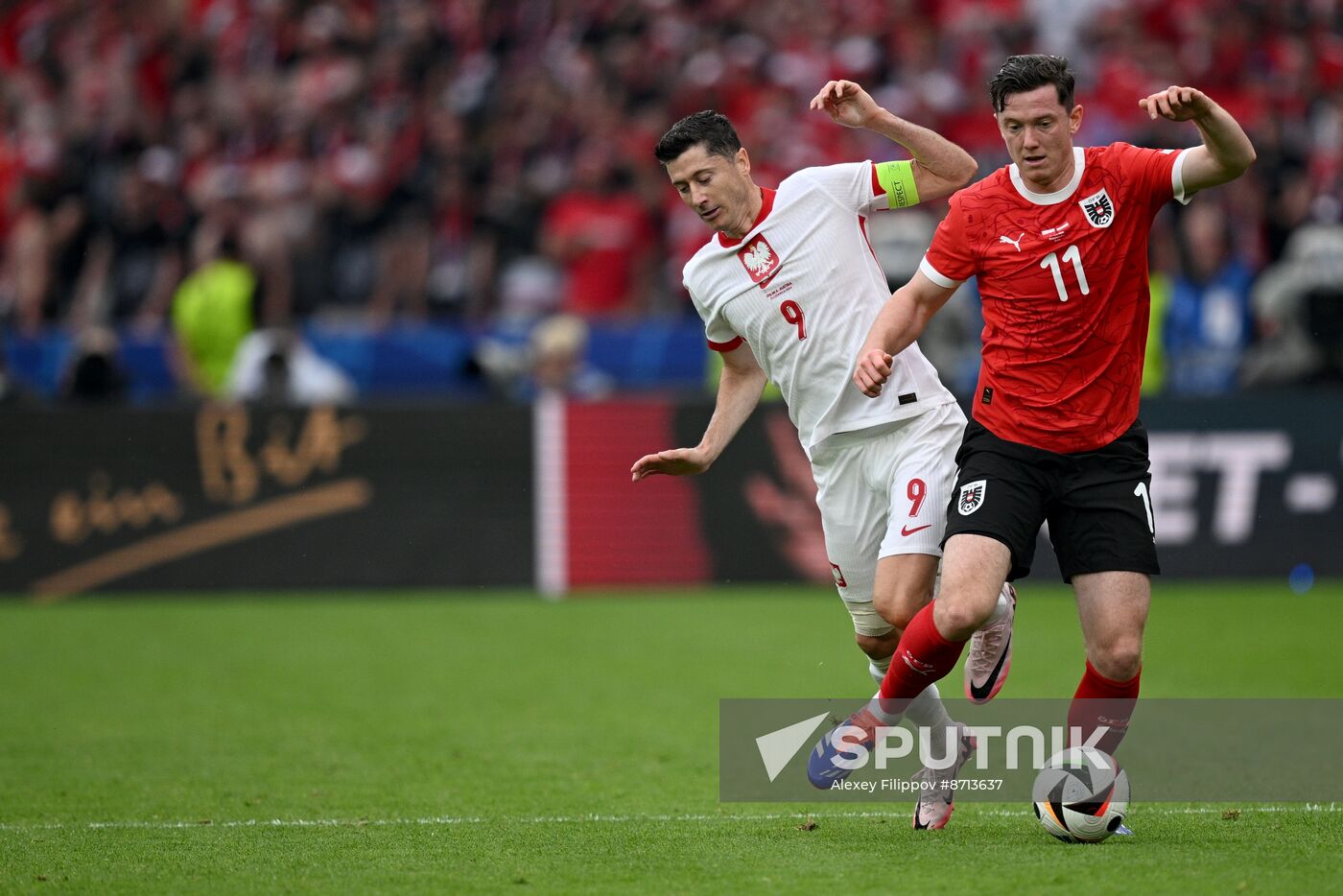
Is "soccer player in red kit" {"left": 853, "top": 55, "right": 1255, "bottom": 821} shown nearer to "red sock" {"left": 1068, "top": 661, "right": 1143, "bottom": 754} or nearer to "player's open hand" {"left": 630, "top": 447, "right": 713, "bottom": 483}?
"red sock" {"left": 1068, "top": 661, "right": 1143, "bottom": 754}

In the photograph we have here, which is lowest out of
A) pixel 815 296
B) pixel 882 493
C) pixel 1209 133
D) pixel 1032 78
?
pixel 882 493

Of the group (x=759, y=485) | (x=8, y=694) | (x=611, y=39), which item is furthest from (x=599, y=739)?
(x=611, y=39)

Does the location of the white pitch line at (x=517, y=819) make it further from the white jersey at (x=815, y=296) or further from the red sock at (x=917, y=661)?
the white jersey at (x=815, y=296)

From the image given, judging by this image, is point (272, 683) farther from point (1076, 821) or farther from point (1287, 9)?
point (1287, 9)

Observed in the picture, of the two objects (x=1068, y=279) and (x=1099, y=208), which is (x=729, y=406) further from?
(x=1099, y=208)

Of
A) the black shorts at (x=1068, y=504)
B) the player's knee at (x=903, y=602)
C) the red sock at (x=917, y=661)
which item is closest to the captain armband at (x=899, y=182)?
the black shorts at (x=1068, y=504)

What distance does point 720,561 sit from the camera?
14.0 metres

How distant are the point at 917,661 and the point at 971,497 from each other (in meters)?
0.59

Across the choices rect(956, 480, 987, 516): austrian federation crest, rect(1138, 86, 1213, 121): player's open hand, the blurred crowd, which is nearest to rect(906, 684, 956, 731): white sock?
rect(956, 480, 987, 516): austrian federation crest

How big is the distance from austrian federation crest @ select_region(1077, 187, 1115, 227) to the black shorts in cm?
73

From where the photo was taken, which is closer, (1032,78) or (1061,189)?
(1032,78)

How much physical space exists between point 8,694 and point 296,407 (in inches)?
171

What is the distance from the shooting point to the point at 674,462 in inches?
Result: 270

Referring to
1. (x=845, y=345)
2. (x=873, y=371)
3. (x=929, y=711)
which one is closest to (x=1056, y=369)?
(x=873, y=371)
